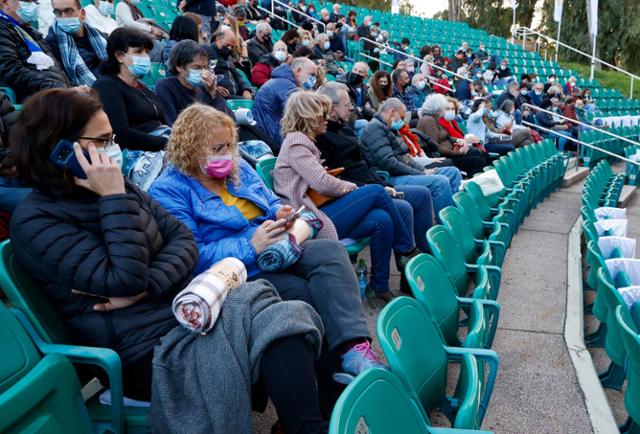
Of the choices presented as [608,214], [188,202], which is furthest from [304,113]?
[608,214]

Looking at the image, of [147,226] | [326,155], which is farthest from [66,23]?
[147,226]

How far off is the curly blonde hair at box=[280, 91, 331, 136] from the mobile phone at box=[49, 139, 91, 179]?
176cm

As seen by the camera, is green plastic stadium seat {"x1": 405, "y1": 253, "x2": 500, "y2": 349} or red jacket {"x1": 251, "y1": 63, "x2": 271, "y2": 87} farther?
red jacket {"x1": 251, "y1": 63, "x2": 271, "y2": 87}

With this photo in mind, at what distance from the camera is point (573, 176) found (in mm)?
8805

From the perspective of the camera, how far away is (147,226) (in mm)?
1758

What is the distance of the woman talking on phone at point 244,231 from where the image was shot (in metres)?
1.96

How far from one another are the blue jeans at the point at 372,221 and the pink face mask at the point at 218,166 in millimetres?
1012

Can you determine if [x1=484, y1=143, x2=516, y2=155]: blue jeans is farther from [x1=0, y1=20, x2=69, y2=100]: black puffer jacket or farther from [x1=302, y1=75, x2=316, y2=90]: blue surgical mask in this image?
[x1=0, y1=20, x2=69, y2=100]: black puffer jacket

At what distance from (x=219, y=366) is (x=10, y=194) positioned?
1.52m

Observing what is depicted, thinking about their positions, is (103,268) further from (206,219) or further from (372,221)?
(372,221)

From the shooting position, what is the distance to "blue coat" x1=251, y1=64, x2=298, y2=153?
417cm

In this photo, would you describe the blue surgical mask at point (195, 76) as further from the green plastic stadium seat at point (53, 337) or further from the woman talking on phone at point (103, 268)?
the green plastic stadium seat at point (53, 337)

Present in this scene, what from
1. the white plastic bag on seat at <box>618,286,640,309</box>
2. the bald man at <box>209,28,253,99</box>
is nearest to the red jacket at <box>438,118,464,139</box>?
the bald man at <box>209,28,253,99</box>

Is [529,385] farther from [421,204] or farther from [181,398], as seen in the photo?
[181,398]
